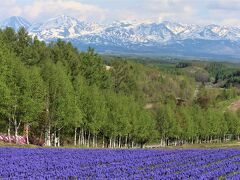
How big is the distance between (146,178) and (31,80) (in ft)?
162

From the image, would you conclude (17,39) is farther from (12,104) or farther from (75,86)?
(12,104)

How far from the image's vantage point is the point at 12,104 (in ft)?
213

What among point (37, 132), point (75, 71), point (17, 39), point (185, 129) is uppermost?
point (17, 39)

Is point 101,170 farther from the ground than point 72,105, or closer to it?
farther from the ground

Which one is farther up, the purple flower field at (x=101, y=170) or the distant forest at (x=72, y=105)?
the purple flower field at (x=101, y=170)

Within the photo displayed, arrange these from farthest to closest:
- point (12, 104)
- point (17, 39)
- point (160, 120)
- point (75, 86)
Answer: point (160, 120) → point (17, 39) → point (75, 86) → point (12, 104)

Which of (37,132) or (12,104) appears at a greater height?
(12,104)

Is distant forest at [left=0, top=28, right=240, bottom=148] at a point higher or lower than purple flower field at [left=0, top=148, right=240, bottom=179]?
lower

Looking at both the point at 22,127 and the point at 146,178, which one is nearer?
the point at 146,178

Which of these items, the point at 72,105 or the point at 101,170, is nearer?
the point at 101,170

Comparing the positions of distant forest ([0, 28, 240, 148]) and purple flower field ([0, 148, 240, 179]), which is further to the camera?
distant forest ([0, 28, 240, 148])

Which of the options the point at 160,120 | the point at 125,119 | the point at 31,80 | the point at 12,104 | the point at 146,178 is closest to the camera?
the point at 146,178

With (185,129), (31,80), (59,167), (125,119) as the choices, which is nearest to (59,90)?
(31,80)

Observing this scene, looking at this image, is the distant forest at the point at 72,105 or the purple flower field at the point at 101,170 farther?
the distant forest at the point at 72,105
